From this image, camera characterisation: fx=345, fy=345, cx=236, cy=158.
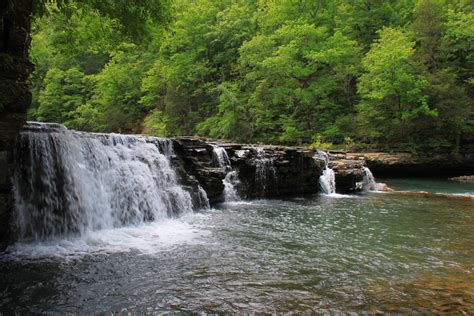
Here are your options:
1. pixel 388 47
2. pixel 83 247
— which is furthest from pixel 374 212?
pixel 388 47

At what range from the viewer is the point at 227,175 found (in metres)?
15.1

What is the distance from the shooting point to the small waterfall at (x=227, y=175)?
1477 centimetres

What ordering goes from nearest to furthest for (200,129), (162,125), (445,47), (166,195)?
(166,195), (445,47), (200,129), (162,125)

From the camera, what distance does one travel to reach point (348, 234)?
880 centimetres

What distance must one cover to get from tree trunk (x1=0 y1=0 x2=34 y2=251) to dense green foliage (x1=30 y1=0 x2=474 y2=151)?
383 inches

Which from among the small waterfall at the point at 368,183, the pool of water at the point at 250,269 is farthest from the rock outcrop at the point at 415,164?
the pool of water at the point at 250,269

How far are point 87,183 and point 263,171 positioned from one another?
840 cm

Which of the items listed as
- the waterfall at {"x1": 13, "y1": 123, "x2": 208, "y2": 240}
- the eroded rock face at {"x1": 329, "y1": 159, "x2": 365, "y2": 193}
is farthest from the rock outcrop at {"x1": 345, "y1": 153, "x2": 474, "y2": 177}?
the waterfall at {"x1": 13, "y1": 123, "x2": 208, "y2": 240}

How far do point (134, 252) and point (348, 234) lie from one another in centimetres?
524

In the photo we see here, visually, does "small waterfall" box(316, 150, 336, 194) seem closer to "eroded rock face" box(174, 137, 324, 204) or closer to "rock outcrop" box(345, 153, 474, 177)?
"eroded rock face" box(174, 137, 324, 204)

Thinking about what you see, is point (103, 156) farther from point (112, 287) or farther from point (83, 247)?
point (112, 287)

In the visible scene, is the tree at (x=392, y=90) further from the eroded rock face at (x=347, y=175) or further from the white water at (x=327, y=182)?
the white water at (x=327, y=182)

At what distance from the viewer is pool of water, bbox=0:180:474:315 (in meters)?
4.70

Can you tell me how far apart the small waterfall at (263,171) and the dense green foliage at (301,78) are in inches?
274
